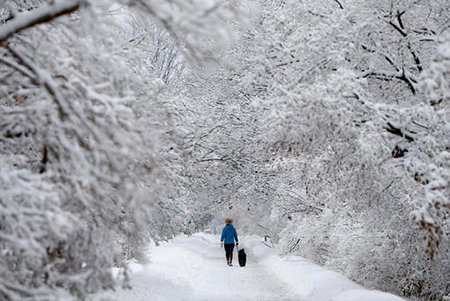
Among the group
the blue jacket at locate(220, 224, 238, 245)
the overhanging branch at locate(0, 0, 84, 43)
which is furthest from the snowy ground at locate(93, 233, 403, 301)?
the overhanging branch at locate(0, 0, 84, 43)

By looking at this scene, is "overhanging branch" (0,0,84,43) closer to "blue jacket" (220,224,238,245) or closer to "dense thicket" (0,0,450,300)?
"dense thicket" (0,0,450,300)

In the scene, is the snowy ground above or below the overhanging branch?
below

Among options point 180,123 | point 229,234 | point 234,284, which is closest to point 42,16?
point 180,123

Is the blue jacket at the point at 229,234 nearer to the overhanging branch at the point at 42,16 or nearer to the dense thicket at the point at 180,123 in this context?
the dense thicket at the point at 180,123

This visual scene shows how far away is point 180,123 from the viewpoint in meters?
11.4

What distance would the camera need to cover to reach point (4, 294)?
4797mm

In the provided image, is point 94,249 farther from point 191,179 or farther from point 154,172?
point 191,179

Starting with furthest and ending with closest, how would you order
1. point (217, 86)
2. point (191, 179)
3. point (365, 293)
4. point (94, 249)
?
1. point (217, 86)
2. point (191, 179)
3. point (365, 293)
4. point (94, 249)

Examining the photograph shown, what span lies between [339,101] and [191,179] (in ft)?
20.1

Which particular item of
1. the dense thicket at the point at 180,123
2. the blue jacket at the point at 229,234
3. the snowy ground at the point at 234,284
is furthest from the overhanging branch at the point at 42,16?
the blue jacket at the point at 229,234

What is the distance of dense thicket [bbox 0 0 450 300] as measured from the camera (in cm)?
488

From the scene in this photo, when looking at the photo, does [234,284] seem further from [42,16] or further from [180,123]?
[42,16]

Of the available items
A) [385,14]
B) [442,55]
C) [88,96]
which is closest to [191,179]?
[385,14]

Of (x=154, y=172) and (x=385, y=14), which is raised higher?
(x=385, y=14)
